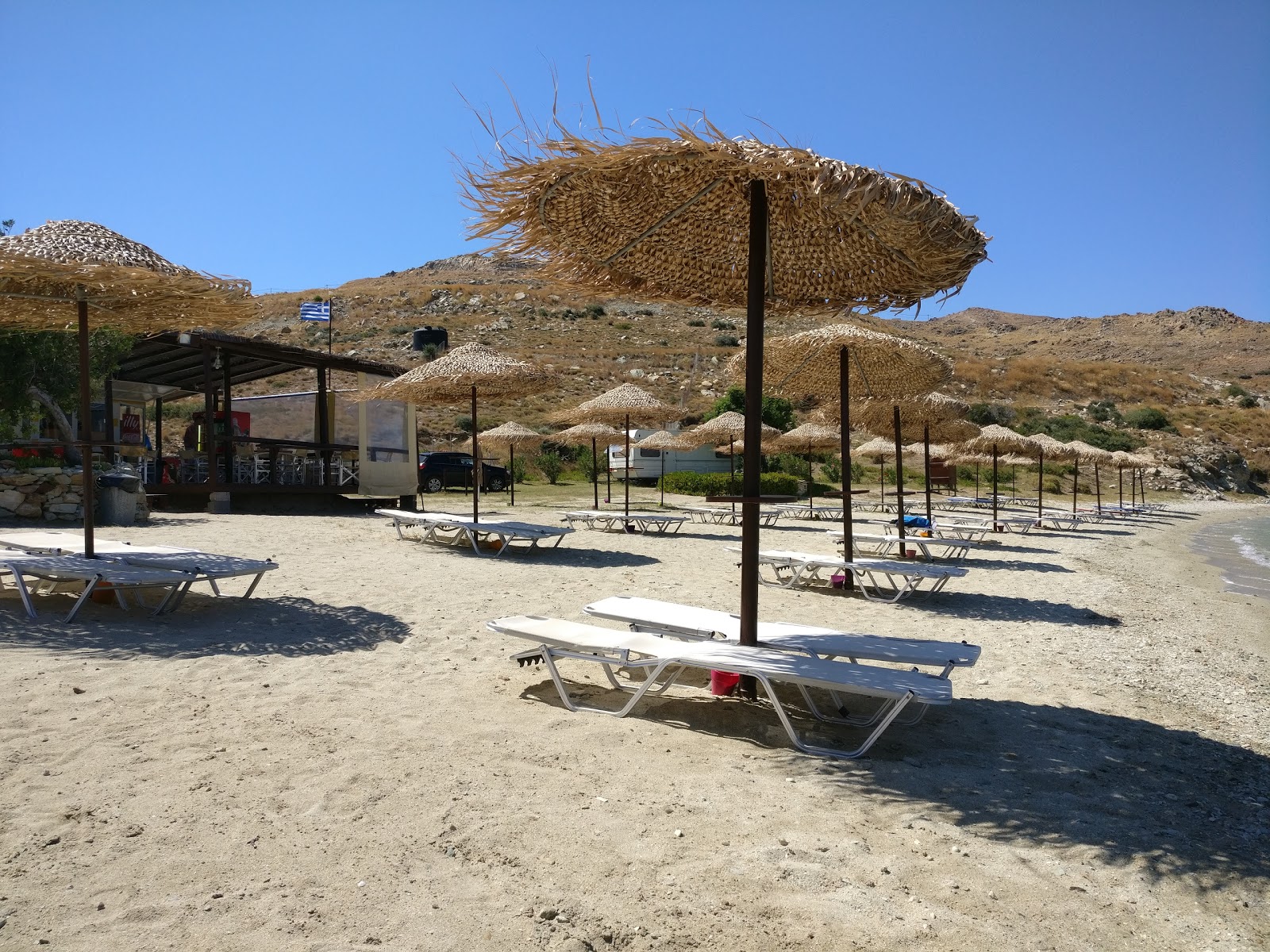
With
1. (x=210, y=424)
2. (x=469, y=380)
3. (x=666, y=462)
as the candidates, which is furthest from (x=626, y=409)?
(x=666, y=462)

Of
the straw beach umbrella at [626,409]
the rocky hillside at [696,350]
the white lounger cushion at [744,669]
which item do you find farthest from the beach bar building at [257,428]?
the rocky hillside at [696,350]

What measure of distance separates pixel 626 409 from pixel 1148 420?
48222mm

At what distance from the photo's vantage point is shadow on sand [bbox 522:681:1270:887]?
298 centimetres

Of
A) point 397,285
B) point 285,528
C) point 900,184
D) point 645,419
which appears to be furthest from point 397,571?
point 397,285

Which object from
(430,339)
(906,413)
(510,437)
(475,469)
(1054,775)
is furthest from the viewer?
(430,339)

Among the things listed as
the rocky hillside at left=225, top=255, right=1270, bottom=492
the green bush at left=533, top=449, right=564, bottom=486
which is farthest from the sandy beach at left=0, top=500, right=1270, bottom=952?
the rocky hillside at left=225, top=255, right=1270, bottom=492

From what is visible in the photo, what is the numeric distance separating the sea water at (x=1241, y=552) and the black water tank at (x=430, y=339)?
39445 millimetres

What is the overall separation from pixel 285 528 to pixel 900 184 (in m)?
10.1

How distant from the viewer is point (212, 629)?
5.48m

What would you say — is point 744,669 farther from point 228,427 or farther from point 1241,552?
point 1241,552

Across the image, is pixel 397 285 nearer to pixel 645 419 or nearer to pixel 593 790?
pixel 645 419

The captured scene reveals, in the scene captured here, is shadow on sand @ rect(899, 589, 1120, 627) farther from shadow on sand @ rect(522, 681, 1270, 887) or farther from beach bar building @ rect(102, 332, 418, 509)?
beach bar building @ rect(102, 332, 418, 509)

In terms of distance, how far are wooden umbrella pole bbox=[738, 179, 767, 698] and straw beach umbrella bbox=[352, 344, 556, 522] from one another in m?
6.75

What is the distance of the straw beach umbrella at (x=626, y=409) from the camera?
14.9 meters
